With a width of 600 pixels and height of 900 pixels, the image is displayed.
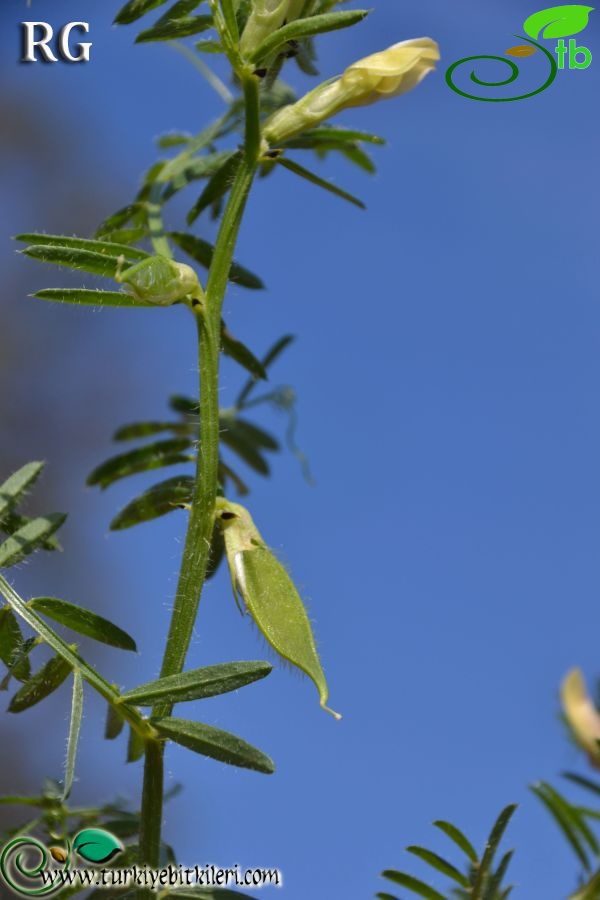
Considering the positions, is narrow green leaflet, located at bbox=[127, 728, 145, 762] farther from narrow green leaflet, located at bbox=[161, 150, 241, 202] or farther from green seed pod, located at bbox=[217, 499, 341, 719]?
narrow green leaflet, located at bbox=[161, 150, 241, 202]

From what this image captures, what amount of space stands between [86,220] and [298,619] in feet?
11.0

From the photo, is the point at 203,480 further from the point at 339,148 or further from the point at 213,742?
the point at 339,148

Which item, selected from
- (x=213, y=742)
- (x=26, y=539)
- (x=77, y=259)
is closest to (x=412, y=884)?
(x=213, y=742)

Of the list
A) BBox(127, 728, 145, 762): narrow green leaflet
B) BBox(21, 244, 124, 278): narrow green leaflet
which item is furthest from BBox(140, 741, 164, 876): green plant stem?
BBox(21, 244, 124, 278): narrow green leaflet

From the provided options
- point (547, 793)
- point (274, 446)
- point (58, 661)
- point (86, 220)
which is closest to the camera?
point (547, 793)

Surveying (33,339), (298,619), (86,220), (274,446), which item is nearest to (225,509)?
(298,619)

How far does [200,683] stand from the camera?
0.77 m

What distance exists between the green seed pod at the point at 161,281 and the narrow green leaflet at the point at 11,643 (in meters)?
0.24

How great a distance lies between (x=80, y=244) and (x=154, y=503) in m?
0.25

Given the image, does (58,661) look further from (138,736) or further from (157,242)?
(157,242)

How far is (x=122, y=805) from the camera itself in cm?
106

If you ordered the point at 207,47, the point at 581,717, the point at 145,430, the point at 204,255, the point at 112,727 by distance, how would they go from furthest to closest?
the point at 145,430
the point at 204,255
the point at 207,47
the point at 112,727
the point at 581,717

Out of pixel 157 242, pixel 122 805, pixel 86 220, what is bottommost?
pixel 122 805

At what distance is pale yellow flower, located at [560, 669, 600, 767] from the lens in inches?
27.5
